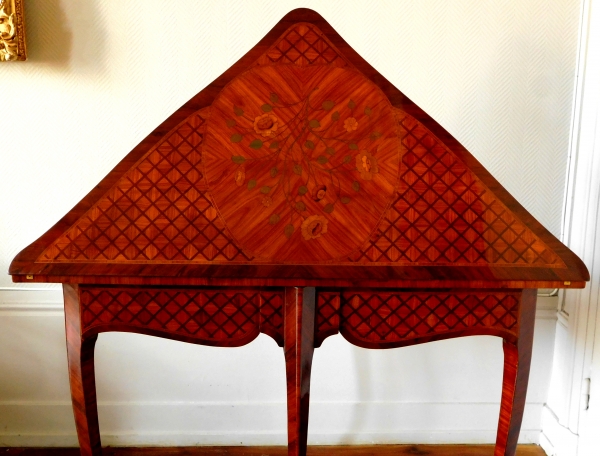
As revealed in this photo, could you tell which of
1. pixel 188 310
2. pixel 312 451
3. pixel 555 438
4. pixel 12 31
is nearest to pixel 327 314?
pixel 188 310

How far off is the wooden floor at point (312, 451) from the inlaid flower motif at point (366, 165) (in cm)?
118

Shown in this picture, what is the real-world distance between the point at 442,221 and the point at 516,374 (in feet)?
1.36

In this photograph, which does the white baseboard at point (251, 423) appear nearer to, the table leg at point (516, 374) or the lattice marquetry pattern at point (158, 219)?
the table leg at point (516, 374)

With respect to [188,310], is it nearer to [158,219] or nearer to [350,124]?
[158,219]

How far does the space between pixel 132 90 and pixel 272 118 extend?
2.65 ft

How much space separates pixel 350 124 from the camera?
1291 mm

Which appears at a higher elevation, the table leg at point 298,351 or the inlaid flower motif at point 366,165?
the inlaid flower motif at point 366,165

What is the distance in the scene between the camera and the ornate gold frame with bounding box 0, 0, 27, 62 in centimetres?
176

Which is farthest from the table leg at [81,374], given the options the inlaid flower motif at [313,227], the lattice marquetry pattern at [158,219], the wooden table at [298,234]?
the inlaid flower motif at [313,227]

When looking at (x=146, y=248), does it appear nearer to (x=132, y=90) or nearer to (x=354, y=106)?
(x=354, y=106)

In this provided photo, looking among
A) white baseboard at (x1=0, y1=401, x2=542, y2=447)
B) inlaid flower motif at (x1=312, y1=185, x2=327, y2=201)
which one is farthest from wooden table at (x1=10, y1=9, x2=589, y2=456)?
white baseboard at (x1=0, y1=401, x2=542, y2=447)

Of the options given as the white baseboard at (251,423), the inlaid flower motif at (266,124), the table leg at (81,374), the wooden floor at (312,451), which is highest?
the inlaid flower motif at (266,124)

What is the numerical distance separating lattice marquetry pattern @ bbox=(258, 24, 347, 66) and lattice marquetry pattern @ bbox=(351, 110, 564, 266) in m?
0.21

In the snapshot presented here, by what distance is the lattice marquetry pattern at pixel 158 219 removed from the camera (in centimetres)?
Result: 122
